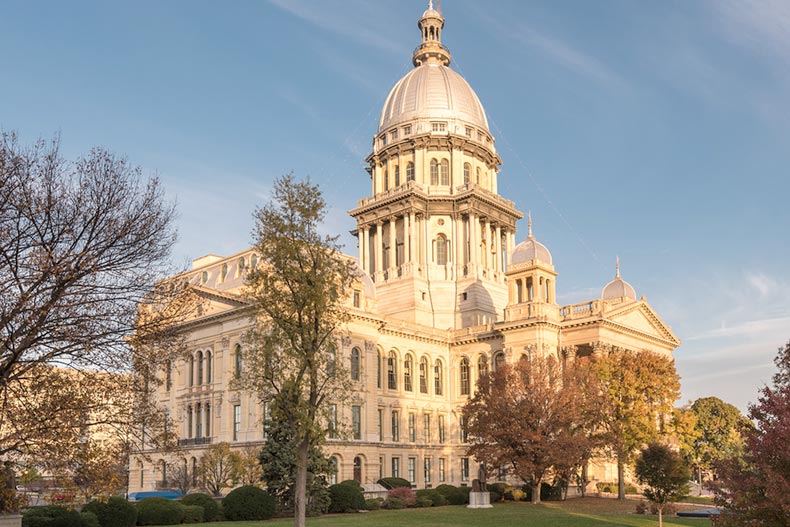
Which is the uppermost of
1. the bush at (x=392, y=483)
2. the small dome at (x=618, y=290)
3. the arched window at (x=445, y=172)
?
the arched window at (x=445, y=172)

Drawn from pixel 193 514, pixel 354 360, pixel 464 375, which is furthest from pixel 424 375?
pixel 193 514

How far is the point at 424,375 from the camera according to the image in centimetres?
7506

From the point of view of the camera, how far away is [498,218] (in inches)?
3487

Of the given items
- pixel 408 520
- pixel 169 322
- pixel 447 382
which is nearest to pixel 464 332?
pixel 447 382

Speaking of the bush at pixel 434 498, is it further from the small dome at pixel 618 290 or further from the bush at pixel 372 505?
the small dome at pixel 618 290

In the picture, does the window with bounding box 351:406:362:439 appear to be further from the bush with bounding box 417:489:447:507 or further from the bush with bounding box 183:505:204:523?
the bush with bounding box 183:505:204:523

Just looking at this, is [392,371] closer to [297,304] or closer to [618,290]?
[618,290]

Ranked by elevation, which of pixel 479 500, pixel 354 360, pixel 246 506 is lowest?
pixel 479 500

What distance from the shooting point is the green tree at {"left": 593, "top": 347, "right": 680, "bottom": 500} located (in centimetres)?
5769

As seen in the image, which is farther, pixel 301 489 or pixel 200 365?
pixel 200 365

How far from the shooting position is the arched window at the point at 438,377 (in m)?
76.0

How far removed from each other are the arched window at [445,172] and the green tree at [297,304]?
55851mm

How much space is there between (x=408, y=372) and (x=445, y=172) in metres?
25.2

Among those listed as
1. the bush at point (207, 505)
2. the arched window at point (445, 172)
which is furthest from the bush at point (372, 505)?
the arched window at point (445, 172)
